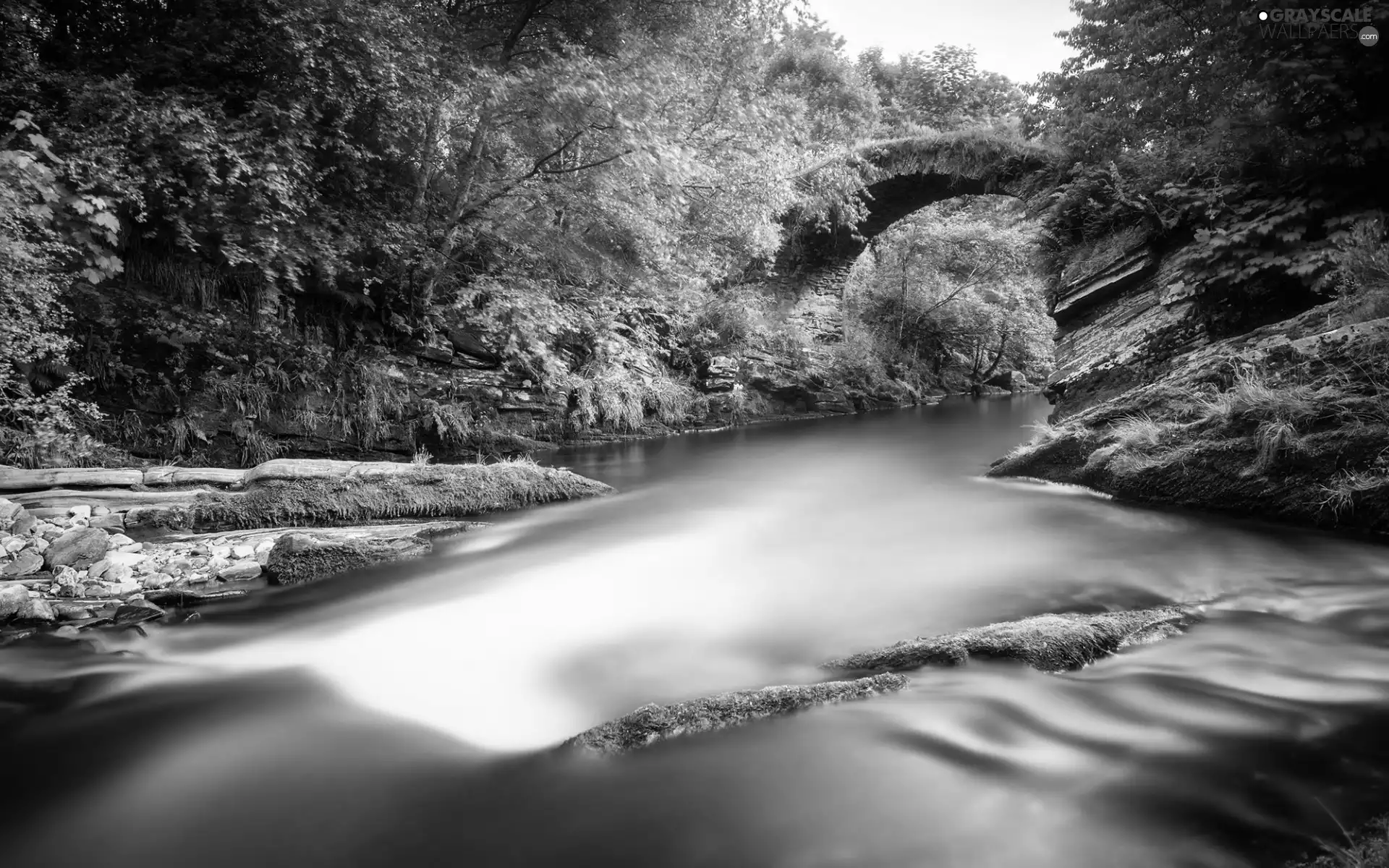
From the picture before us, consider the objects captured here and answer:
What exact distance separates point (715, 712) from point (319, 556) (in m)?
3.24

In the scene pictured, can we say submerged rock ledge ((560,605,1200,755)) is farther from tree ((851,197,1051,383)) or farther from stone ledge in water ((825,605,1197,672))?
tree ((851,197,1051,383))

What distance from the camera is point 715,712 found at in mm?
2518

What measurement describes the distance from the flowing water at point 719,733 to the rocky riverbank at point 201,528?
0.30 m

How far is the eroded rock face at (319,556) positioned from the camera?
14.0ft

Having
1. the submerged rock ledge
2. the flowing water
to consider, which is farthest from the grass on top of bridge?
the submerged rock ledge

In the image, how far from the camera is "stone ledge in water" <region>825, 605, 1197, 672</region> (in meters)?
2.87

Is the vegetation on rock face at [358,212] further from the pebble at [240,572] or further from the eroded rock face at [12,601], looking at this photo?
the pebble at [240,572]

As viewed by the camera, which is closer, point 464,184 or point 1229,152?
point 1229,152

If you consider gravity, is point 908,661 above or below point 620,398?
below

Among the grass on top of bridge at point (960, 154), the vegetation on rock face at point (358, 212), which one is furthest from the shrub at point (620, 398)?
the grass on top of bridge at point (960, 154)

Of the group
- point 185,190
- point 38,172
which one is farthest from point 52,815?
point 185,190

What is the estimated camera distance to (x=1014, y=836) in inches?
74.2

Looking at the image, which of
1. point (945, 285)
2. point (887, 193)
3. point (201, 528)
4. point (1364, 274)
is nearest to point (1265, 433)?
point (1364, 274)

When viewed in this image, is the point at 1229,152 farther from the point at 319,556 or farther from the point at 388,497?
the point at 319,556
